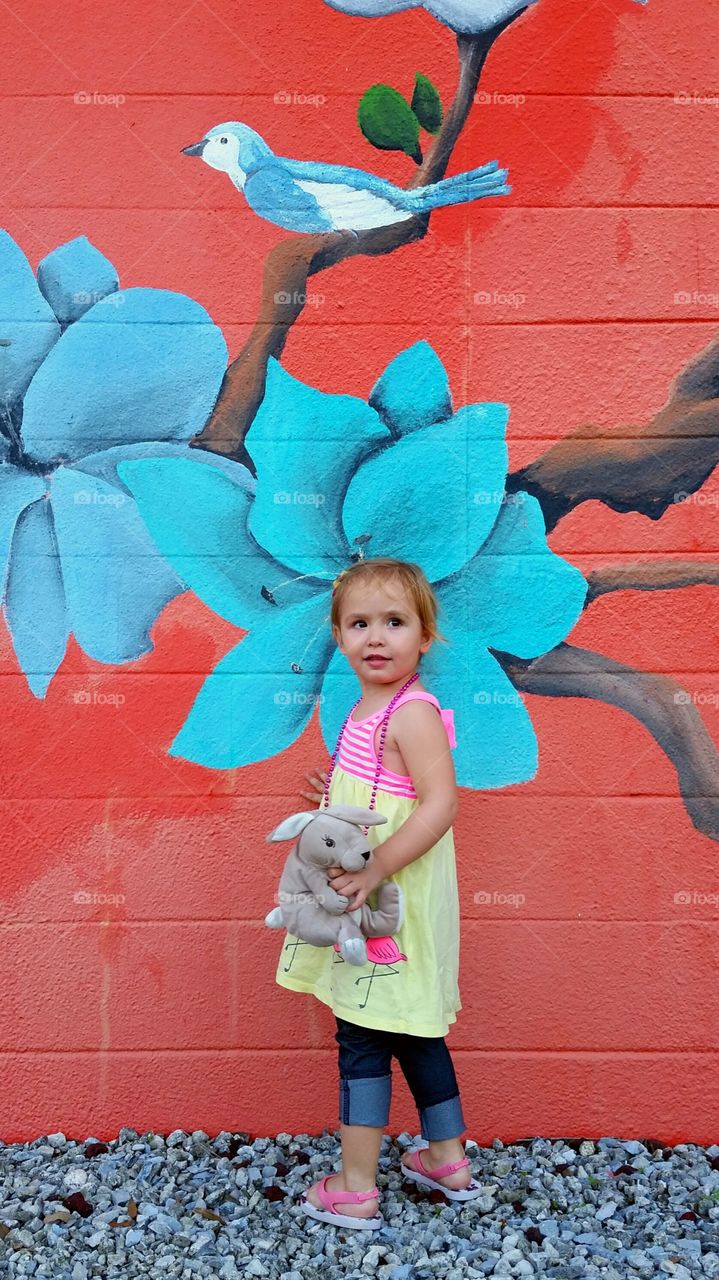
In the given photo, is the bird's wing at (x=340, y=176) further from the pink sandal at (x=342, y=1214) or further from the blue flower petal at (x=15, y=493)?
the pink sandal at (x=342, y=1214)

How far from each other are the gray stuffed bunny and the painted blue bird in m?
1.51

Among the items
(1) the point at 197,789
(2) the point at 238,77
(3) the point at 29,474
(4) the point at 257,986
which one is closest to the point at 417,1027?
→ (4) the point at 257,986

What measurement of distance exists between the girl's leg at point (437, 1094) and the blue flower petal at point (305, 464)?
1.16 metres

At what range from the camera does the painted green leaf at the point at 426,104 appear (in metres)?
2.88

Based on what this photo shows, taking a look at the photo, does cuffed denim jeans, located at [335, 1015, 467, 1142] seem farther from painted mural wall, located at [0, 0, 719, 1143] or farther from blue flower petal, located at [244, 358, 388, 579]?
blue flower petal, located at [244, 358, 388, 579]

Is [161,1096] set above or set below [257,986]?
below

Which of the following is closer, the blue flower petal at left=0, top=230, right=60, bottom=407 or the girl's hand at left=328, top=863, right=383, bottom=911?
the girl's hand at left=328, top=863, right=383, bottom=911

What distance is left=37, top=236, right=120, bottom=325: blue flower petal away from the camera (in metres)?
2.89

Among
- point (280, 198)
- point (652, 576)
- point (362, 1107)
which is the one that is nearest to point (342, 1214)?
point (362, 1107)

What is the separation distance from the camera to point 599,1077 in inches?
114

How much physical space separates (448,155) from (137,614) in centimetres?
142

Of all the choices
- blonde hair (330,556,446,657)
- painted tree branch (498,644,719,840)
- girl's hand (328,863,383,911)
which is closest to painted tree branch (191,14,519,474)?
blonde hair (330,556,446,657)

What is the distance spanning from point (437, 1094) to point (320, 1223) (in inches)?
15.1

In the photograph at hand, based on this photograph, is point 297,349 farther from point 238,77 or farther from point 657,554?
point 657,554
